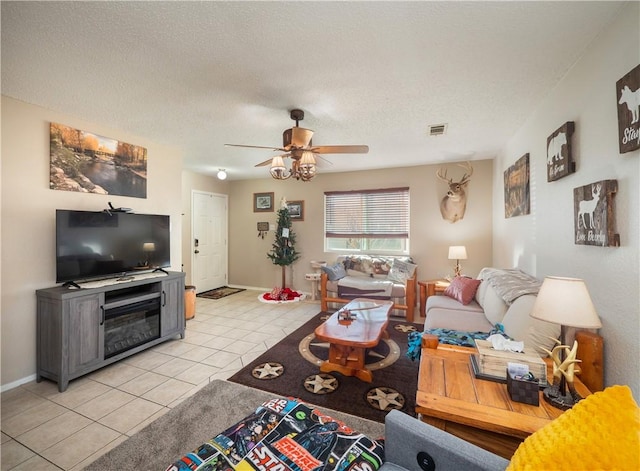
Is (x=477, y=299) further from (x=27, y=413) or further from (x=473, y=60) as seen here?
(x=27, y=413)

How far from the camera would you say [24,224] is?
2475mm

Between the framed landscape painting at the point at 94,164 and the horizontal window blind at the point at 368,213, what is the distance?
3.23 meters

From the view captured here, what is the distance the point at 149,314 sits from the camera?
10.2 ft

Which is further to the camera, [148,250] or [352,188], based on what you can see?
[352,188]

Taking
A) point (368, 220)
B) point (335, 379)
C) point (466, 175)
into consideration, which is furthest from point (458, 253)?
point (335, 379)

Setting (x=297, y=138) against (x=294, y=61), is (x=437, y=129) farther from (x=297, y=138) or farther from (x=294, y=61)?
(x=294, y=61)

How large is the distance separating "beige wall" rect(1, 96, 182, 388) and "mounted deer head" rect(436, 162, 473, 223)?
4947 millimetres

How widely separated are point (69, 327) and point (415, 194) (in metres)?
4.86

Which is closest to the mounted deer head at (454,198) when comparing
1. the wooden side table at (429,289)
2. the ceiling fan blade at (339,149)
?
the wooden side table at (429,289)

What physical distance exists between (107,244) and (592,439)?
3.67 m

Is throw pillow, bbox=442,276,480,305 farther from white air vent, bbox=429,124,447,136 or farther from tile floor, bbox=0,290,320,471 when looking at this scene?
tile floor, bbox=0,290,320,471

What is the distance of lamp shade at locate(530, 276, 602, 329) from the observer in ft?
3.96

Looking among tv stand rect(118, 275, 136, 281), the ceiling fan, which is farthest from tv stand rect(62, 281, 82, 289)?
the ceiling fan

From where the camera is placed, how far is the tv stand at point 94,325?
92.7 inches
